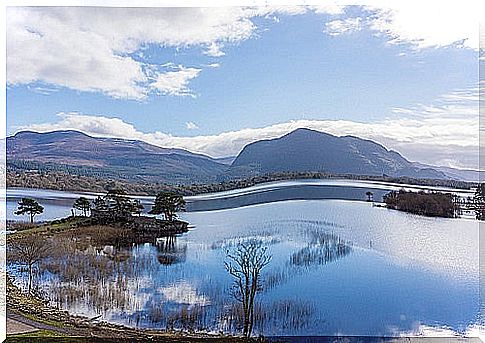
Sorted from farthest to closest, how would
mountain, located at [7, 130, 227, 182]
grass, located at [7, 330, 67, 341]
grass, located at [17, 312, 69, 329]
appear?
mountain, located at [7, 130, 227, 182], grass, located at [17, 312, 69, 329], grass, located at [7, 330, 67, 341]

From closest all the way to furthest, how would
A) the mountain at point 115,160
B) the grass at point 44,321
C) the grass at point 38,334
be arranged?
the grass at point 38,334 → the grass at point 44,321 → the mountain at point 115,160

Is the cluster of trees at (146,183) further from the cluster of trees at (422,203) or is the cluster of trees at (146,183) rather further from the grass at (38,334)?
the grass at (38,334)

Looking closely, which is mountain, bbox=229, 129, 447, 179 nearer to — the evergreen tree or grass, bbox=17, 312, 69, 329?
the evergreen tree

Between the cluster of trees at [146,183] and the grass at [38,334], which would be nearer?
the grass at [38,334]

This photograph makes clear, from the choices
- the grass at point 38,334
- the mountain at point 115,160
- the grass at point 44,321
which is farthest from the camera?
the mountain at point 115,160

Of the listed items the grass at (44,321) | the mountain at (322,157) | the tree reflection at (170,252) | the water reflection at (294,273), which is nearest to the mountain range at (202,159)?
the mountain at (322,157)

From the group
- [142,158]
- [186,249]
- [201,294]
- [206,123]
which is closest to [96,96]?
[142,158]

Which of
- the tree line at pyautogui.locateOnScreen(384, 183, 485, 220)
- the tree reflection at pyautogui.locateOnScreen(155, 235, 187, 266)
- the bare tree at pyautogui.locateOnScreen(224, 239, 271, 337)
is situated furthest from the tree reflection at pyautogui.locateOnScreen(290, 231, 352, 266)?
the tree reflection at pyautogui.locateOnScreen(155, 235, 187, 266)
